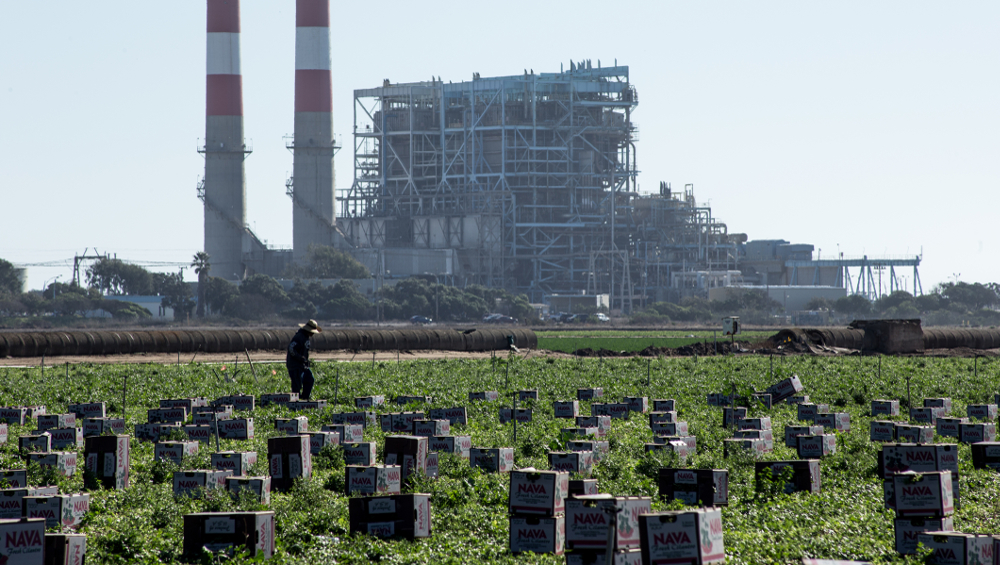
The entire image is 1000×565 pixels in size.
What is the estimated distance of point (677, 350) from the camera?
50.0m

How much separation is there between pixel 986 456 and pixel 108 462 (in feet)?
37.0

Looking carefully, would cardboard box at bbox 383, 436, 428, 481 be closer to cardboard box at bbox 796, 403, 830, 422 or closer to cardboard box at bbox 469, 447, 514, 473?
cardboard box at bbox 469, 447, 514, 473

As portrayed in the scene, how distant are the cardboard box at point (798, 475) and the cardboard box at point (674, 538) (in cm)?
485

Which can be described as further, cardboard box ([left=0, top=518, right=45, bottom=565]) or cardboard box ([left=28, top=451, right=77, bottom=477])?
cardboard box ([left=28, top=451, right=77, bottom=477])

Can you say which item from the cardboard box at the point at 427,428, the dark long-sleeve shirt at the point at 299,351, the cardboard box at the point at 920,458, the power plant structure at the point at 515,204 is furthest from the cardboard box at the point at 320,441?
the power plant structure at the point at 515,204

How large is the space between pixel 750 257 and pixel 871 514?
481 feet

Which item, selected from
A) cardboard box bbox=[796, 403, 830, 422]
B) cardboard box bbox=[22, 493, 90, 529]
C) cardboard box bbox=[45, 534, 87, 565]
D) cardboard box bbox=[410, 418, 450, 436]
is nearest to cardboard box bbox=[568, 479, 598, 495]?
cardboard box bbox=[45, 534, 87, 565]

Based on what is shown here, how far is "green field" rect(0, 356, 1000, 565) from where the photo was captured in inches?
403

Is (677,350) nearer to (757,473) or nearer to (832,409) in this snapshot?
(832,409)

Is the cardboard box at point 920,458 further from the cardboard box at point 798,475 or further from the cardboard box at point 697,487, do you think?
the cardboard box at point 697,487

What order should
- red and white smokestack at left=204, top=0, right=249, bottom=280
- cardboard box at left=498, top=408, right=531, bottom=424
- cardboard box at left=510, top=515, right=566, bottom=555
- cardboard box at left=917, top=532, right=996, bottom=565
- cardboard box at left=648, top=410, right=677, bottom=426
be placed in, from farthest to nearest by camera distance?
red and white smokestack at left=204, top=0, right=249, bottom=280, cardboard box at left=498, top=408, right=531, bottom=424, cardboard box at left=648, top=410, right=677, bottom=426, cardboard box at left=510, top=515, right=566, bottom=555, cardboard box at left=917, top=532, right=996, bottom=565

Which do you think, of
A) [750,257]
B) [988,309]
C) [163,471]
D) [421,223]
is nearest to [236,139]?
[421,223]

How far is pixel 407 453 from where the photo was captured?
13.4m

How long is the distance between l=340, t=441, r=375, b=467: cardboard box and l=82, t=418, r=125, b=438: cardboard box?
208 inches
